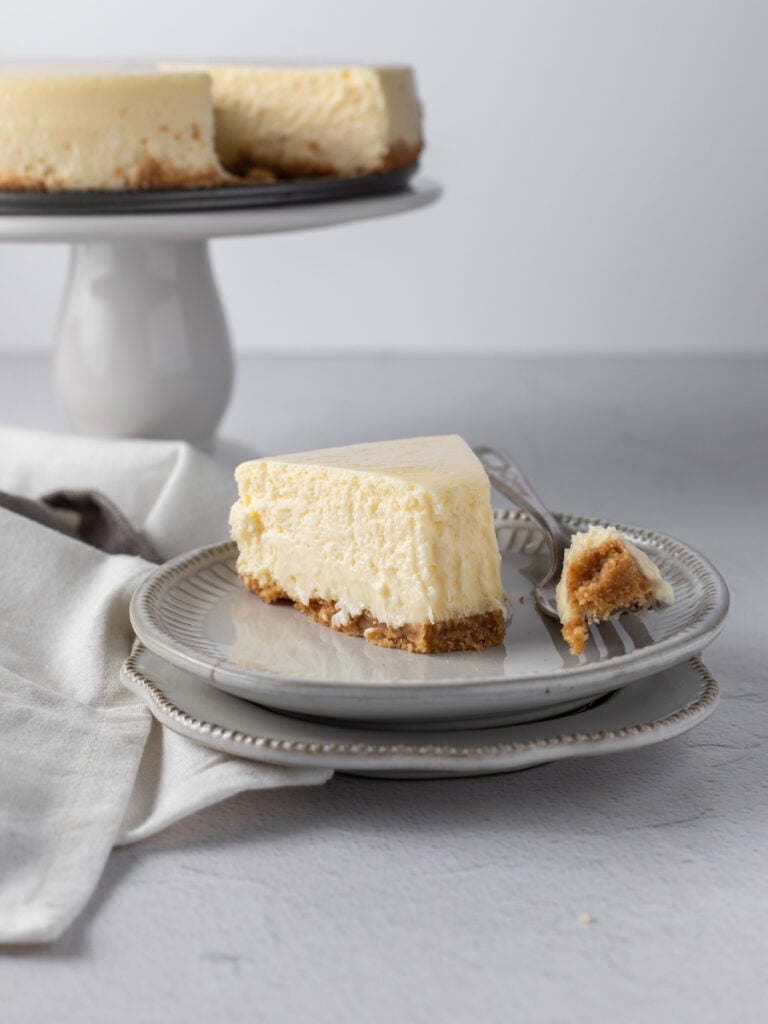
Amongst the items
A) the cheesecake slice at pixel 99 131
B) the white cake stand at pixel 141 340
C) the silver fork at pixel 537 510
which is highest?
the cheesecake slice at pixel 99 131

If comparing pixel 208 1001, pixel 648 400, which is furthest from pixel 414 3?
pixel 208 1001

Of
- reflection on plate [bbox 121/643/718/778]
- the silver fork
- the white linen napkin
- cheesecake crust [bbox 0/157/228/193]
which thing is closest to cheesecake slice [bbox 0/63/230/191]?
cheesecake crust [bbox 0/157/228/193]

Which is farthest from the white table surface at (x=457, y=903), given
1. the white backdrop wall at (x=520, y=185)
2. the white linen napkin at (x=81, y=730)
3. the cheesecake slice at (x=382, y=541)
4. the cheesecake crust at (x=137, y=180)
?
the white backdrop wall at (x=520, y=185)

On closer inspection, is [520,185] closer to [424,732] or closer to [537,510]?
[537,510]

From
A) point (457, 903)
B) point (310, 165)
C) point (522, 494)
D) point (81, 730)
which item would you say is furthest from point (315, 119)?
point (457, 903)

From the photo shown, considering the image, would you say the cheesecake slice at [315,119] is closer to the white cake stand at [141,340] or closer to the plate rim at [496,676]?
the white cake stand at [141,340]

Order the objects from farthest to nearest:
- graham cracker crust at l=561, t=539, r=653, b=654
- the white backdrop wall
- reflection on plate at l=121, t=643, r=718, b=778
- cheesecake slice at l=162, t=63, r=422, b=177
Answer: the white backdrop wall → cheesecake slice at l=162, t=63, r=422, b=177 → graham cracker crust at l=561, t=539, r=653, b=654 → reflection on plate at l=121, t=643, r=718, b=778

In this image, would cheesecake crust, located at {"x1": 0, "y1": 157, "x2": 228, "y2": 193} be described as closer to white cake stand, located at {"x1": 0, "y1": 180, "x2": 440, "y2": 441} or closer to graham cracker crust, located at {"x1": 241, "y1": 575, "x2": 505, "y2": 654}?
white cake stand, located at {"x1": 0, "y1": 180, "x2": 440, "y2": 441}

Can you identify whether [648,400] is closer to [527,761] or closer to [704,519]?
[704,519]
